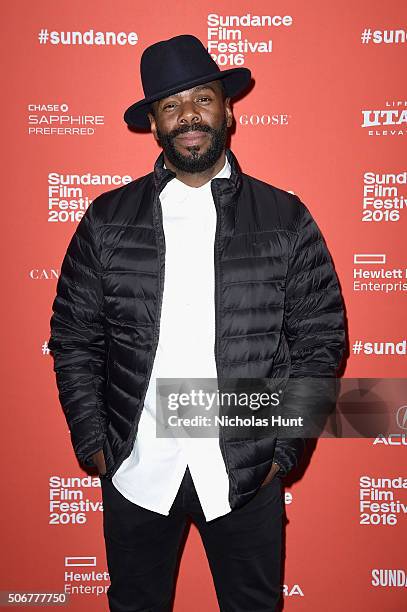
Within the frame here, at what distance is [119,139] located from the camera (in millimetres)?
2486

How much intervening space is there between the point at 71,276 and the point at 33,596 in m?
1.62

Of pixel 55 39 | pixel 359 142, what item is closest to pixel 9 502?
pixel 55 39

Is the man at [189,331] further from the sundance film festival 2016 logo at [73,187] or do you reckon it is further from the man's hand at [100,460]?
the sundance film festival 2016 logo at [73,187]

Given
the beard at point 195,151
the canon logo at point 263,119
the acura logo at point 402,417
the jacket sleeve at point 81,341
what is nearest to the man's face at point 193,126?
the beard at point 195,151

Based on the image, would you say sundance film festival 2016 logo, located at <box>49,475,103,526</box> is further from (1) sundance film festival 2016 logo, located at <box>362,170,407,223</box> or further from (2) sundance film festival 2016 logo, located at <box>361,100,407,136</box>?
(2) sundance film festival 2016 logo, located at <box>361,100,407,136</box>

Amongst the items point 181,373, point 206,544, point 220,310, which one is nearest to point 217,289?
point 220,310

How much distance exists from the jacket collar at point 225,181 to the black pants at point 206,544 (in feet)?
3.10

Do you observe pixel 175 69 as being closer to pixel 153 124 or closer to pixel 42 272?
pixel 153 124

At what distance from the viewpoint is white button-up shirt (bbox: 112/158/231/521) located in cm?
188

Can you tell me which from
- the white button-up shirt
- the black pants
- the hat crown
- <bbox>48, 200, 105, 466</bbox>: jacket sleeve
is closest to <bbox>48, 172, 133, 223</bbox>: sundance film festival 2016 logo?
<bbox>48, 200, 105, 466</bbox>: jacket sleeve

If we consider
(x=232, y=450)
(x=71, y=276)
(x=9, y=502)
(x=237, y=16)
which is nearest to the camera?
(x=232, y=450)

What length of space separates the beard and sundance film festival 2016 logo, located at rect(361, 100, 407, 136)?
76 centimetres

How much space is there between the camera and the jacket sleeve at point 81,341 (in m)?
2.04

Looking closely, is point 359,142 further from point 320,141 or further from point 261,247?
point 261,247
